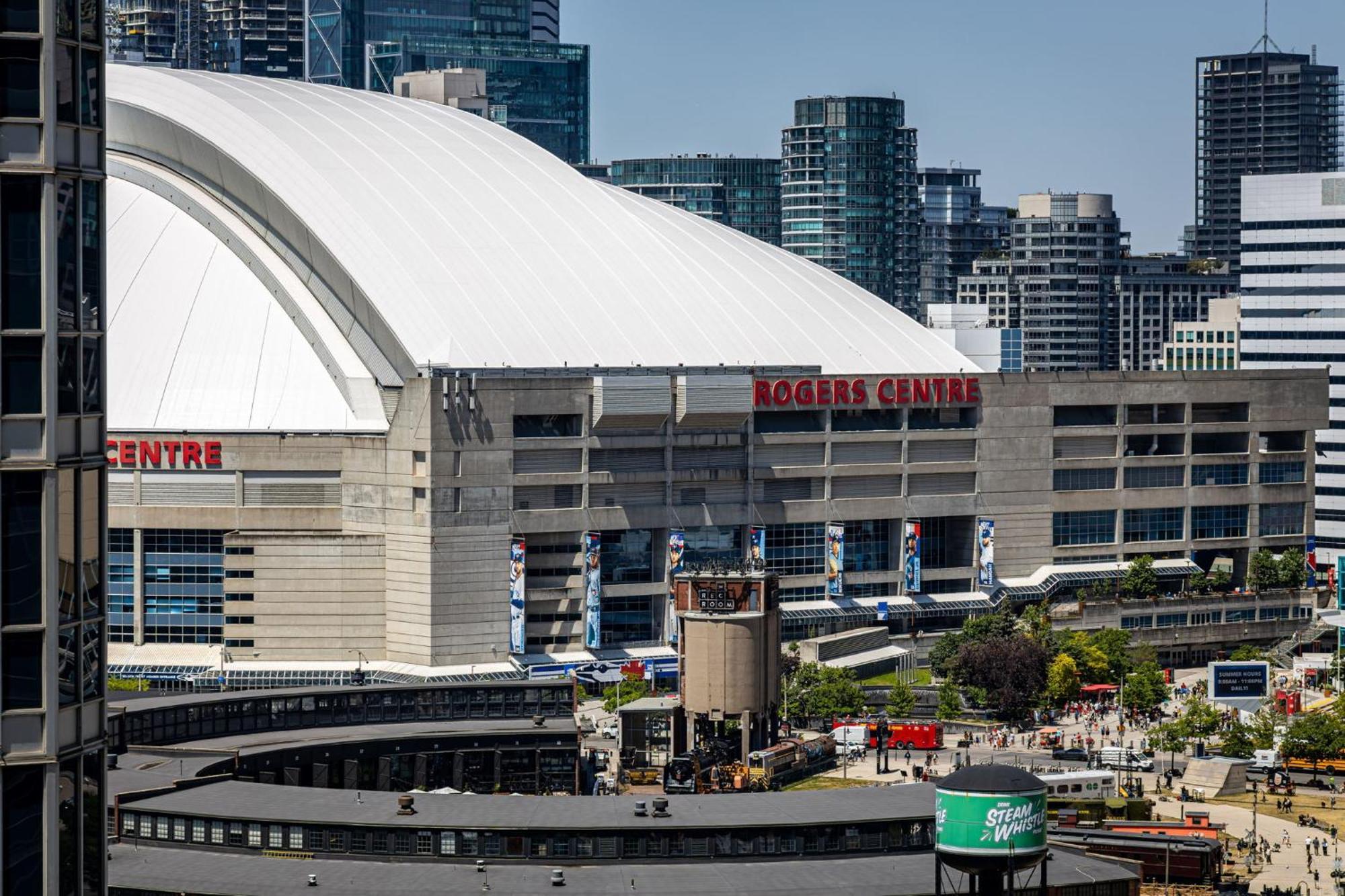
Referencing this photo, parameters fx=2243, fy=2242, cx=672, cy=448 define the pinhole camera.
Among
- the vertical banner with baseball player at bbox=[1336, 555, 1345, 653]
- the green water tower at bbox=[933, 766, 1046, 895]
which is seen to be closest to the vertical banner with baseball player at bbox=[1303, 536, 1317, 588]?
the vertical banner with baseball player at bbox=[1336, 555, 1345, 653]

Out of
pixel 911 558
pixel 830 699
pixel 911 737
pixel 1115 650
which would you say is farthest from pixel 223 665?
pixel 1115 650

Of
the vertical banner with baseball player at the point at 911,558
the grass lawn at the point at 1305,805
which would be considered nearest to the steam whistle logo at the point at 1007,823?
the grass lawn at the point at 1305,805

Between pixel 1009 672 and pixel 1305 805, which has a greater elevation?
pixel 1009 672

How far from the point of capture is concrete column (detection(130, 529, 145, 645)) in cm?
15362

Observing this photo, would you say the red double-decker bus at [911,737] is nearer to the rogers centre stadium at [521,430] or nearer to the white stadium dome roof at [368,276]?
the rogers centre stadium at [521,430]

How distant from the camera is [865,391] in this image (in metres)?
166

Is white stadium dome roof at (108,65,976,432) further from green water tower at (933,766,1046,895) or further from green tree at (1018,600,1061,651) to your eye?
green water tower at (933,766,1046,895)

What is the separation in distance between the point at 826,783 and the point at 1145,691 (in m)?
32.3

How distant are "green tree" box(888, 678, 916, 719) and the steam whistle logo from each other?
286 feet

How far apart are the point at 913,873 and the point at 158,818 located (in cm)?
2817

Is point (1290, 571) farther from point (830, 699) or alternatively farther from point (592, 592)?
point (592, 592)

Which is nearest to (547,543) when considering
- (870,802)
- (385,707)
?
(385,707)

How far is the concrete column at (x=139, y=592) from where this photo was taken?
153625 millimetres

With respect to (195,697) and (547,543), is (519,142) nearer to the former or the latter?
(547,543)
